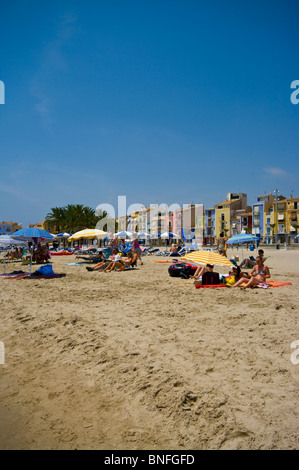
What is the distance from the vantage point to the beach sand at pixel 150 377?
97.6 inches

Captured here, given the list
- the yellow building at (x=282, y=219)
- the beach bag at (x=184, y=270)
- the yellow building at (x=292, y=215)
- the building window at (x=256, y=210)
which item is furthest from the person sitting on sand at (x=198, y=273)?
the building window at (x=256, y=210)

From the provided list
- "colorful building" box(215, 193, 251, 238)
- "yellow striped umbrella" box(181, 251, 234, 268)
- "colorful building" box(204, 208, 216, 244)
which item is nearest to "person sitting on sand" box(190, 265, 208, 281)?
"yellow striped umbrella" box(181, 251, 234, 268)

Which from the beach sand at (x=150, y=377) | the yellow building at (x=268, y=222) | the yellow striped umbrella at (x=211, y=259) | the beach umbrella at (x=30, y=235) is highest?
the yellow building at (x=268, y=222)

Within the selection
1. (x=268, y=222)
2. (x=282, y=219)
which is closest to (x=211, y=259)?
(x=282, y=219)

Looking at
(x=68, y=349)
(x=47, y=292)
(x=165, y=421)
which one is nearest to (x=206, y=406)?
(x=165, y=421)

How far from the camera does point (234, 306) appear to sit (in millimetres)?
6035

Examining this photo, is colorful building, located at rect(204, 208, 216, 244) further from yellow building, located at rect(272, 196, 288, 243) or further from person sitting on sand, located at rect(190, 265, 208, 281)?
person sitting on sand, located at rect(190, 265, 208, 281)

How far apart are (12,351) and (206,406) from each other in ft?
9.42

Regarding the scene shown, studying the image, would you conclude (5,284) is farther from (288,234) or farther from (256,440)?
(288,234)

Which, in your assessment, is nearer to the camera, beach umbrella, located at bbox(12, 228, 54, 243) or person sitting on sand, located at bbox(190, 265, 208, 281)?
person sitting on sand, located at bbox(190, 265, 208, 281)

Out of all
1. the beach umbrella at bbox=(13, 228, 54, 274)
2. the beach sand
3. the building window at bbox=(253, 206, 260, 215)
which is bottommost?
the beach sand

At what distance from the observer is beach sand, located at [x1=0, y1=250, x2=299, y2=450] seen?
248cm

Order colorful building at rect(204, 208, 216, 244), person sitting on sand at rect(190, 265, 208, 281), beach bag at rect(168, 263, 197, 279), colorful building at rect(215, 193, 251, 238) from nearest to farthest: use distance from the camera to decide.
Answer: person sitting on sand at rect(190, 265, 208, 281) → beach bag at rect(168, 263, 197, 279) → colorful building at rect(215, 193, 251, 238) → colorful building at rect(204, 208, 216, 244)

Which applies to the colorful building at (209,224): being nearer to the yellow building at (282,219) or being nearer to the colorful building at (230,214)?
the colorful building at (230,214)
